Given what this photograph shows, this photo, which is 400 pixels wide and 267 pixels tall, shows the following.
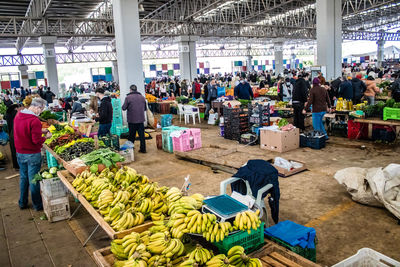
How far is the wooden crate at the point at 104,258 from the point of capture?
101 inches

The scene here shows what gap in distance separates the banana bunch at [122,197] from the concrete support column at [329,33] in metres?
12.8

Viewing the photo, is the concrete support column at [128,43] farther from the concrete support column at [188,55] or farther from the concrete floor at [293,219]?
the concrete support column at [188,55]

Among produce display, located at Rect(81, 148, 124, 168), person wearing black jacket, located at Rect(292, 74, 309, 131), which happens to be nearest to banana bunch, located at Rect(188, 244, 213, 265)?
produce display, located at Rect(81, 148, 124, 168)

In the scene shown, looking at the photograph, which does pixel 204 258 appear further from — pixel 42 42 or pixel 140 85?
pixel 42 42

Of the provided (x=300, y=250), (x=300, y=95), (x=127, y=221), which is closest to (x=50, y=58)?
(x=300, y=95)

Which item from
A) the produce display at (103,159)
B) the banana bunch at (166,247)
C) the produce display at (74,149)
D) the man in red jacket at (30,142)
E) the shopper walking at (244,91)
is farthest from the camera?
the shopper walking at (244,91)

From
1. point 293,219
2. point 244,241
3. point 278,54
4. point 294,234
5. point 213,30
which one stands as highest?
point 213,30

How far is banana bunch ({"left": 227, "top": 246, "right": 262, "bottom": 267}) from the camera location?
227 centimetres

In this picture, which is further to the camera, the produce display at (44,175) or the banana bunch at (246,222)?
the produce display at (44,175)

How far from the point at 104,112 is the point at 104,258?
217 inches

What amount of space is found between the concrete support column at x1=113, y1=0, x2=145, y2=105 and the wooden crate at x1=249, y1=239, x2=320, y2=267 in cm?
979

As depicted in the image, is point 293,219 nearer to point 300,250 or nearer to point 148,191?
point 300,250

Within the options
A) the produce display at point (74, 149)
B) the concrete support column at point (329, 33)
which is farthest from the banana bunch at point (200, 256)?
the concrete support column at point (329, 33)

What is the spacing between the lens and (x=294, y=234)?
3076 millimetres
